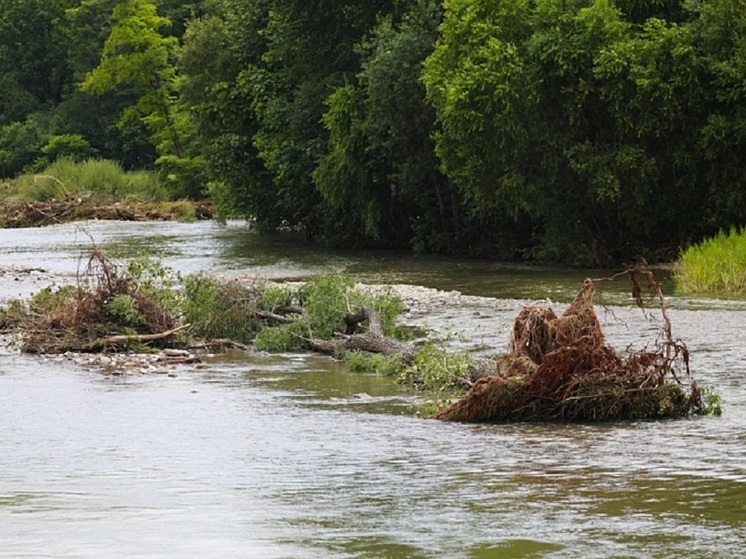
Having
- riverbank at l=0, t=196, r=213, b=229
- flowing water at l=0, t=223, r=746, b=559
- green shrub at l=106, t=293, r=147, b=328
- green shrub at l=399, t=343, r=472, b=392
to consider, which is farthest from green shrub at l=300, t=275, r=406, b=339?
riverbank at l=0, t=196, r=213, b=229

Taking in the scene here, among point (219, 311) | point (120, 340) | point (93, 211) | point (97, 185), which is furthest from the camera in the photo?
point (97, 185)

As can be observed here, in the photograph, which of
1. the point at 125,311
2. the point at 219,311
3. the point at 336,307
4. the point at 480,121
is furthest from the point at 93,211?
the point at 125,311

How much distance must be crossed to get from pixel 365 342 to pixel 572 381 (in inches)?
237

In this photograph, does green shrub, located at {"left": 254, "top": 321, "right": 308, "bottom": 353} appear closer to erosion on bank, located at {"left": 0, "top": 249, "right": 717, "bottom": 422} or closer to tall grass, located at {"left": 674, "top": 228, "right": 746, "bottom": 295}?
erosion on bank, located at {"left": 0, "top": 249, "right": 717, "bottom": 422}

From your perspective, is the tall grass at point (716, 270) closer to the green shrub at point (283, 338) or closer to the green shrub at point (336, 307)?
the green shrub at point (336, 307)

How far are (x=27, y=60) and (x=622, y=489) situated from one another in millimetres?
96349

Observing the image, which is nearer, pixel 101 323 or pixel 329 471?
pixel 329 471

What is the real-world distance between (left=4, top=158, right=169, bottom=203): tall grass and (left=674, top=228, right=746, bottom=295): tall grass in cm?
4532

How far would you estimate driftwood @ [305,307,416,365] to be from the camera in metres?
20.0

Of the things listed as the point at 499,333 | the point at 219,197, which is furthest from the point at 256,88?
the point at 499,333

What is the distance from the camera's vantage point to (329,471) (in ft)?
43.1

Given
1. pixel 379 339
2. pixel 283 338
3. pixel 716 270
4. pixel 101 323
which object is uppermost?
pixel 716 270

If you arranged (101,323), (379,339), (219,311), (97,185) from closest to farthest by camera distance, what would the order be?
(379,339)
(101,323)
(219,311)
(97,185)

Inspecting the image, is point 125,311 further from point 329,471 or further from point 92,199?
point 92,199
